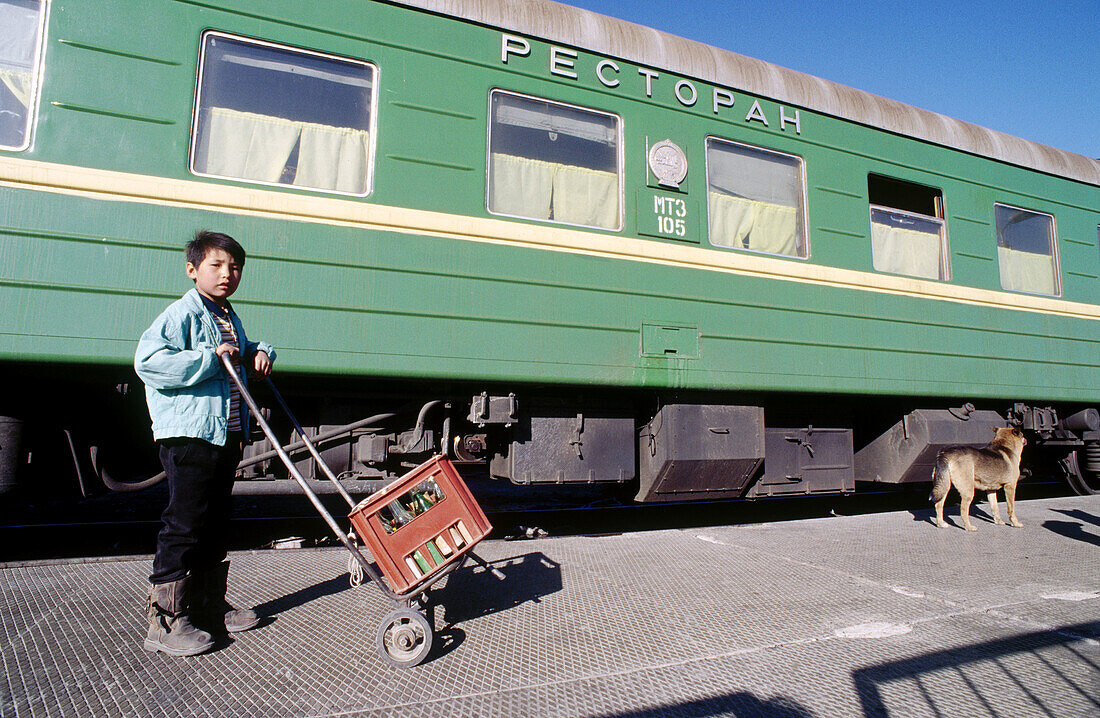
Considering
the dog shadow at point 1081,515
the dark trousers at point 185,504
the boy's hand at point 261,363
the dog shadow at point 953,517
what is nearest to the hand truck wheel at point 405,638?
the dark trousers at point 185,504

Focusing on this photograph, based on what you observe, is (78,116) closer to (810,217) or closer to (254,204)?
(254,204)

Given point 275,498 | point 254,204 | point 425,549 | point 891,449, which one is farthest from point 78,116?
point 891,449

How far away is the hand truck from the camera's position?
6.85 ft

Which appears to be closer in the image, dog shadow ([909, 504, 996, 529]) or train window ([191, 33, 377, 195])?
train window ([191, 33, 377, 195])

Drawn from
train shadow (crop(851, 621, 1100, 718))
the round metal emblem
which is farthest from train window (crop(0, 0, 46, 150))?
train shadow (crop(851, 621, 1100, 718))

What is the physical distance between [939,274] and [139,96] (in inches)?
220

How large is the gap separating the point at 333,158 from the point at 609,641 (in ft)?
9.21

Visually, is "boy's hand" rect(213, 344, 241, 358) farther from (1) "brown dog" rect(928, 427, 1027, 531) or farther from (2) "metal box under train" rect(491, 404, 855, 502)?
(1) "brown dog" rect(928, 427, 1027, 531)

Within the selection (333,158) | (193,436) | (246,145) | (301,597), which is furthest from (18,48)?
(301,597)

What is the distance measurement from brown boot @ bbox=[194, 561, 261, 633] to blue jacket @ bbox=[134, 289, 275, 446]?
0.56m

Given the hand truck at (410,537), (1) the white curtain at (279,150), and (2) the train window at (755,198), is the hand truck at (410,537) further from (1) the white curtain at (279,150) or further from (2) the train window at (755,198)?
(2) the train window at (755,198)

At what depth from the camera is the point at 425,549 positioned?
2246 mm

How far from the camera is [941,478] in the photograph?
4512 millimetres

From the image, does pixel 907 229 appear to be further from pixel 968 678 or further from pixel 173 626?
pixel 173 626
